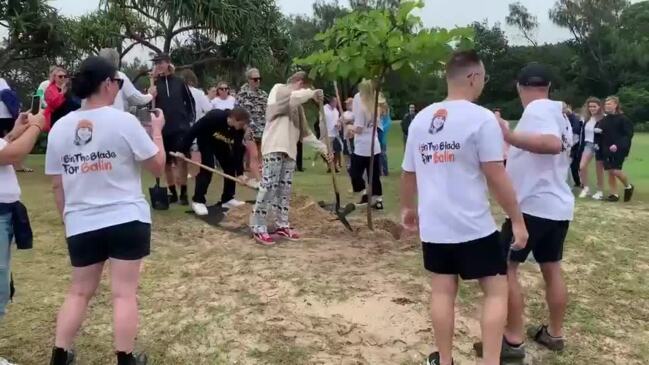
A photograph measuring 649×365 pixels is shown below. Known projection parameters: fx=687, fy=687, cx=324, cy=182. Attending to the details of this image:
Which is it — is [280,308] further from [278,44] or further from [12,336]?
[278,44]

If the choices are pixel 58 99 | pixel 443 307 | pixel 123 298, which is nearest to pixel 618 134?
pixel 443 307

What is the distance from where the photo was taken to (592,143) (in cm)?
1062

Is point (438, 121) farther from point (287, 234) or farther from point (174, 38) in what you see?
point (174, 38)

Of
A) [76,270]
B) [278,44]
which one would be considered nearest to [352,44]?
[76,270]

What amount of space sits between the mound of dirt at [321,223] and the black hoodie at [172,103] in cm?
122

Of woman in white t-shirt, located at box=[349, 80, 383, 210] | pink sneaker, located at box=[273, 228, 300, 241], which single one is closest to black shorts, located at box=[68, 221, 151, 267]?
pink sneaker, located at box=[273, 228, 300, 241]

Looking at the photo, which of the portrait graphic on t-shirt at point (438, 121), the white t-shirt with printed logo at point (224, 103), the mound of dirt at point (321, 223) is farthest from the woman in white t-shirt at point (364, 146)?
the portrait graphic on t-shirt at point (438, 121)

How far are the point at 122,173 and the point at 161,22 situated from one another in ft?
58.7

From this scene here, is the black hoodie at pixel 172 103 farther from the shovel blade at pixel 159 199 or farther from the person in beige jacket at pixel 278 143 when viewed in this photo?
the person in beige jacket at pixel 278 143

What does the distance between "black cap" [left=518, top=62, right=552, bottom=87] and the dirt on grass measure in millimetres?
1629

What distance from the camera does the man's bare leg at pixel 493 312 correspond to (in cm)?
349

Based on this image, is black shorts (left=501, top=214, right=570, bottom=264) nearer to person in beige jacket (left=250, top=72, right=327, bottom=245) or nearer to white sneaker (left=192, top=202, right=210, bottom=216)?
person in beige jacket (left=250, top=72, right=327, bottom=245)

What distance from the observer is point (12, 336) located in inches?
171

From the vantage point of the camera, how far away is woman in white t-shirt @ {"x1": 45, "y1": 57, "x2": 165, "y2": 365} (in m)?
3.43
